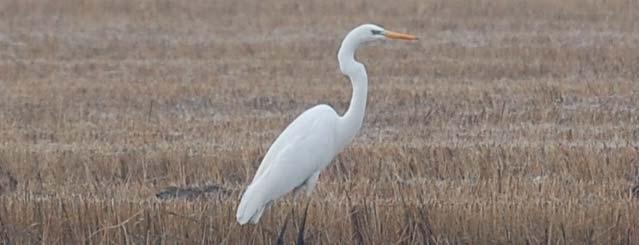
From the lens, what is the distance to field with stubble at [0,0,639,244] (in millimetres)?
7254

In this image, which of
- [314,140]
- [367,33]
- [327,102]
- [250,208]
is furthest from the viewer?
[327,102]

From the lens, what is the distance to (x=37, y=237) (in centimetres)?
732

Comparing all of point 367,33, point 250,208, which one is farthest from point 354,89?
point 250,208

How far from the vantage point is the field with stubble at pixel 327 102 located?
7254 millimetres

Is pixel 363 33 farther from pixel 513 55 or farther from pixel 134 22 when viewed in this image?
pixel 134 22

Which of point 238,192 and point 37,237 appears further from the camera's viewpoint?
point 238,192

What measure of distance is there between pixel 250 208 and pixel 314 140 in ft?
2.61

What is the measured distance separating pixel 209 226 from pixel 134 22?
14.9 meters

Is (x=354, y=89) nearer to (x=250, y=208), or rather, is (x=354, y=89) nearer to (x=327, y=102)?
(x=250, y=208)

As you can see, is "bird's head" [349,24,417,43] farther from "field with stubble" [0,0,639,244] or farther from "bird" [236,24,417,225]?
"field with stubble" [0,0,639,244]

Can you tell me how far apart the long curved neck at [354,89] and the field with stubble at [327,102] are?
40cm

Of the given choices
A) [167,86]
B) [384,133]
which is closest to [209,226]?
[384,133]

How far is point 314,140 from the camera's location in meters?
7.70

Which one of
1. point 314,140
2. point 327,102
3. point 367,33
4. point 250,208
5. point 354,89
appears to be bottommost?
point 327,102
